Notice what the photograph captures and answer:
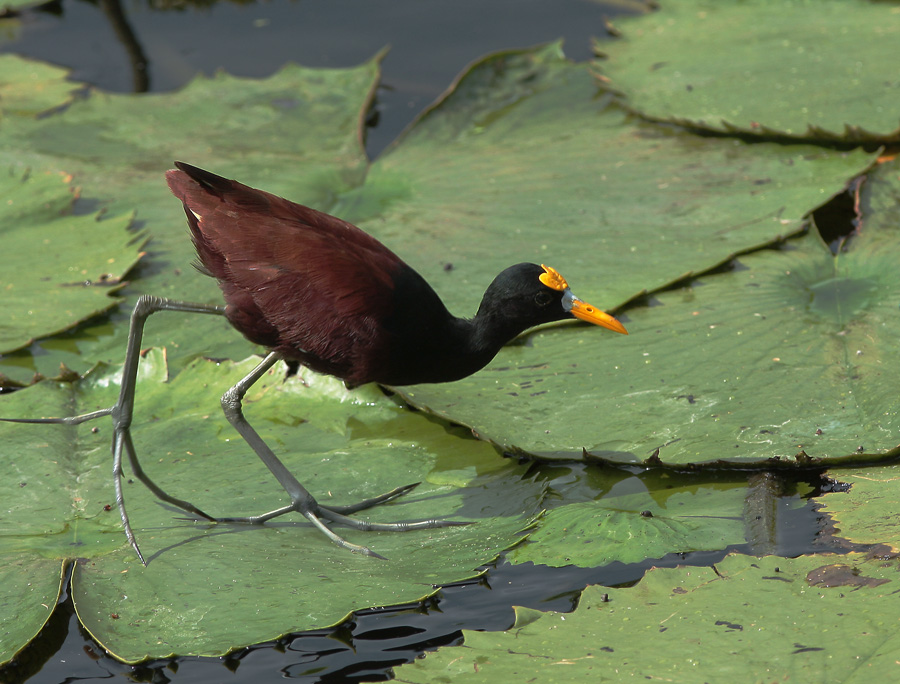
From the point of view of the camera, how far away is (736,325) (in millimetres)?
3482

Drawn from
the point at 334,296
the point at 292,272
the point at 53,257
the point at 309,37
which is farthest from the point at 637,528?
the point at 309,37

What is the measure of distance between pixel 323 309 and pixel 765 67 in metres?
3.05

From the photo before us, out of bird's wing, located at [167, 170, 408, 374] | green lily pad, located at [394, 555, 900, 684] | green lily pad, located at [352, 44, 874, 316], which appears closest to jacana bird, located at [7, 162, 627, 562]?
bird's wing, located at [167, 170, 408, 374]

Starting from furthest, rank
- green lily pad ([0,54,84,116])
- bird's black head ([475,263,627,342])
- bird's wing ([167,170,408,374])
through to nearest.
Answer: green lily pad ([0,54,84,116]), bird's black head ([475,263,627,342]), bird's wing ([167,170,408,374])

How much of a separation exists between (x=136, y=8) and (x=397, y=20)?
2038mm

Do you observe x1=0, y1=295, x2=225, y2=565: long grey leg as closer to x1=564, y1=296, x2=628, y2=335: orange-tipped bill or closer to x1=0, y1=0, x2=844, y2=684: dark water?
x1=564, y1=296, x2=628, y2=335: orange-tipped bill

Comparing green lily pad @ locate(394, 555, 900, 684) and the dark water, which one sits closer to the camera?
green lily pad @ locate(394, 555, 900, 684)

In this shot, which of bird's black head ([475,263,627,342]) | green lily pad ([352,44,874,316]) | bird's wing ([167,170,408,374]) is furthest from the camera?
green lily pad ([352,44,874,316])

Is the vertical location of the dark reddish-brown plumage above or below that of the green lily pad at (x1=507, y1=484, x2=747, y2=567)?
above

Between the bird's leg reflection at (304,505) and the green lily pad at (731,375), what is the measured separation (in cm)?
38

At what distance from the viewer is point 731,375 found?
331cm

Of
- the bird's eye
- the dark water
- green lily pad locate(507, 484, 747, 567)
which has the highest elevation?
the dark water

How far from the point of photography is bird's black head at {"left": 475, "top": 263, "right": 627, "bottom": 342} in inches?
126

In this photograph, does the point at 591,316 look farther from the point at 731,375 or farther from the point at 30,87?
the point at 30,87
